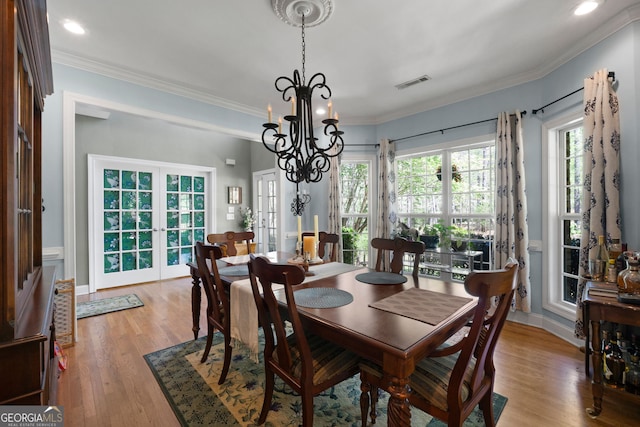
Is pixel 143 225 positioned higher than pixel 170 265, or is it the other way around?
pixel 143 225

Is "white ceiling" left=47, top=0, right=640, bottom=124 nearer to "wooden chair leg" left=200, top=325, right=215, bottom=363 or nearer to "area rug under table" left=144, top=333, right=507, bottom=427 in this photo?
"wooden chair leg" left=200, top=325, right=215, bottom=363

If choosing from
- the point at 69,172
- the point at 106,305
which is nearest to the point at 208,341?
the point at 69,172

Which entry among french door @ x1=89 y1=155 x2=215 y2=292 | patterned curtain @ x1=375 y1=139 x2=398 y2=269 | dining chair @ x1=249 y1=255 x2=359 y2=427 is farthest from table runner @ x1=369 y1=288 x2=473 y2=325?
french door @ x1=89 y1=155 x2=215 y2=292

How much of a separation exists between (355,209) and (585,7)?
10.5 ft

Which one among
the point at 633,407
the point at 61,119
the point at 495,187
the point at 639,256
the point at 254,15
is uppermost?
the point at 254,15

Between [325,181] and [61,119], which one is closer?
[61,119]

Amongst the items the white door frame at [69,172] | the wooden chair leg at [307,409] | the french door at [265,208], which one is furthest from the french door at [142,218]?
the wooden chair leg at [307,409]

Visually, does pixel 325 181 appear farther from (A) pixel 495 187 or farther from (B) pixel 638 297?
(B) pixel 638 297

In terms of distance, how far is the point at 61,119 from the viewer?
2.64m

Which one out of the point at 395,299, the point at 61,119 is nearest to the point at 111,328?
the point at 61,119

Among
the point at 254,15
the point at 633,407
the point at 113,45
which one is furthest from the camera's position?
the point at 113,45

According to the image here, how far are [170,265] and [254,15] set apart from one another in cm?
457

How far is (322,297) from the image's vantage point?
164 cm

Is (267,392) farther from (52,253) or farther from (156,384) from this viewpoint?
(52,253)
